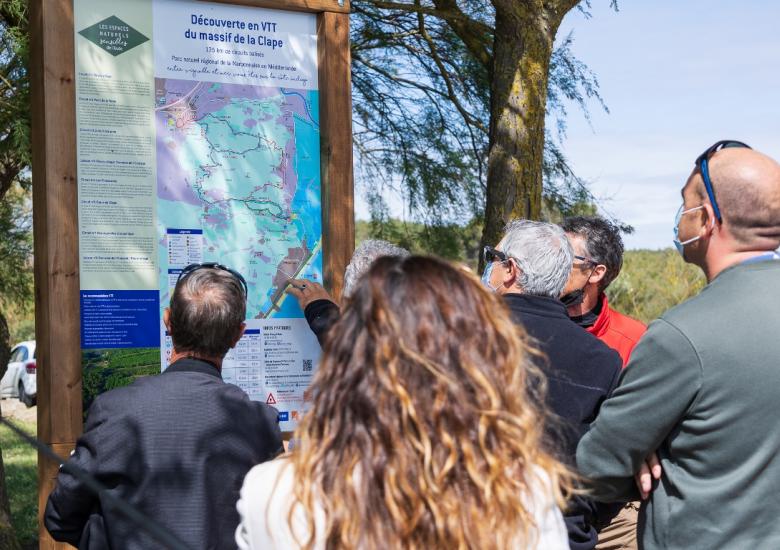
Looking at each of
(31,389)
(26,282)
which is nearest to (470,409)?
(26,282)

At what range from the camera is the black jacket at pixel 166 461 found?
95.3 inches

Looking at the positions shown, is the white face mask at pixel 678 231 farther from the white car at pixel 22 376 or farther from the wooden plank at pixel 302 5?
the white car at pixel 22 376

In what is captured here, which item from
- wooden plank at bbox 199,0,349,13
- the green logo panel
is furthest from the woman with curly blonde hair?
wooden plank at bbox 199,0,349,13

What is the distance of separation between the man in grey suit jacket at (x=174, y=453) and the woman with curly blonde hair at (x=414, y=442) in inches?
37.9

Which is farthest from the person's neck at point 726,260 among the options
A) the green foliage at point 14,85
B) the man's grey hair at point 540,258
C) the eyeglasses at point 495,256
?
the green foliage at point 14,85

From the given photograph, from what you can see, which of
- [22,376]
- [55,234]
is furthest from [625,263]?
[55,234]

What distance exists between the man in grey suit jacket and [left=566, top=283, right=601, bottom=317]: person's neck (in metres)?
2.08

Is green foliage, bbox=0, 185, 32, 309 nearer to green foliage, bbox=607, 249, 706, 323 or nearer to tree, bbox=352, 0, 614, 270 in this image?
tree, bbox=352, 0, 614, 270

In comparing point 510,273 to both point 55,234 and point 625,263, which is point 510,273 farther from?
point 625,263

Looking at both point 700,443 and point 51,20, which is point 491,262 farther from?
point 51,20

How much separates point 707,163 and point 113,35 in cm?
232

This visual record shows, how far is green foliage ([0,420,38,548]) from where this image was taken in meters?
7.26

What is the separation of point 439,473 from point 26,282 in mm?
6197

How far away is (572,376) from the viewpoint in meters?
2.84
